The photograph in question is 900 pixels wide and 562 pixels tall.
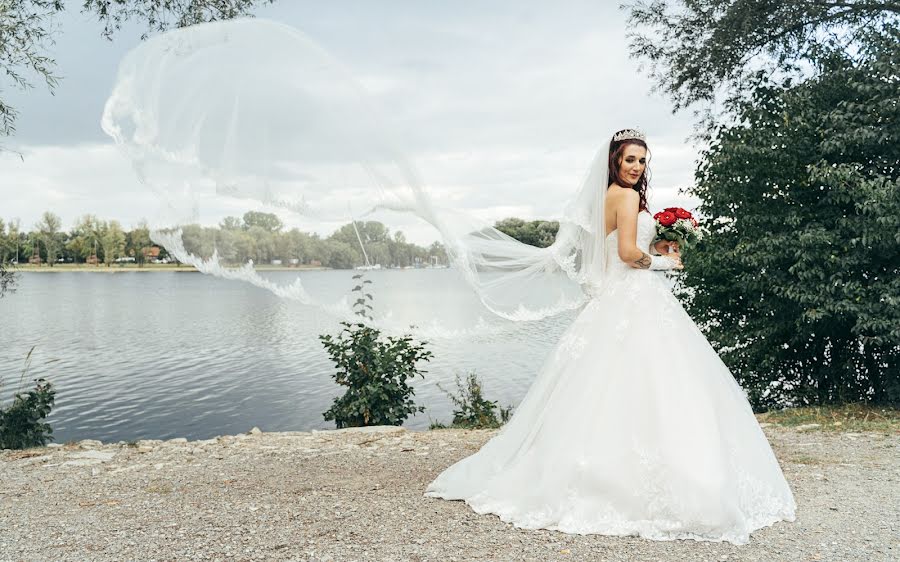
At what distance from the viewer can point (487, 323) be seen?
5.35 m

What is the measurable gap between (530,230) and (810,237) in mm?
5226

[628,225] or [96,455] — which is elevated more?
[628,225]

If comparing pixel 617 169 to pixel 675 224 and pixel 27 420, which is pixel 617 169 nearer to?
pixel 675 224

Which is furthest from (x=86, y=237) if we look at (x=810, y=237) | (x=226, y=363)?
(x=810, y=237)

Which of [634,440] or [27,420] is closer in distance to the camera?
[634,440]

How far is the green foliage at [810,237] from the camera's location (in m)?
8.99

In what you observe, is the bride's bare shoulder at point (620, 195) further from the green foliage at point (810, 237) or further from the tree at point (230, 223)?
the green foliage at point (810, 237)

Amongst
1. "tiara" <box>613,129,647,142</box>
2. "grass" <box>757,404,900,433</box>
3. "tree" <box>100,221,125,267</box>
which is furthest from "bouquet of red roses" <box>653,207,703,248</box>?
"tree" <box>100,221,125,267</box>

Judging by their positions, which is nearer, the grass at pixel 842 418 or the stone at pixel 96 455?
the stone at pixel 96 455

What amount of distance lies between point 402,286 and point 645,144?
6.89 ft

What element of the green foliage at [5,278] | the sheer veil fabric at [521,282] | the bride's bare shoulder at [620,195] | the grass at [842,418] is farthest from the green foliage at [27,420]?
the grass at [842,418]

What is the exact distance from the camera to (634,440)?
4.46 m

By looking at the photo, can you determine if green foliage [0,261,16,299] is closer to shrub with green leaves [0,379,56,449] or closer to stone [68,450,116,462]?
shrub with green leaves [0,379,56,449]

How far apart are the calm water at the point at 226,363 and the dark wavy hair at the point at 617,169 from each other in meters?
1.34
